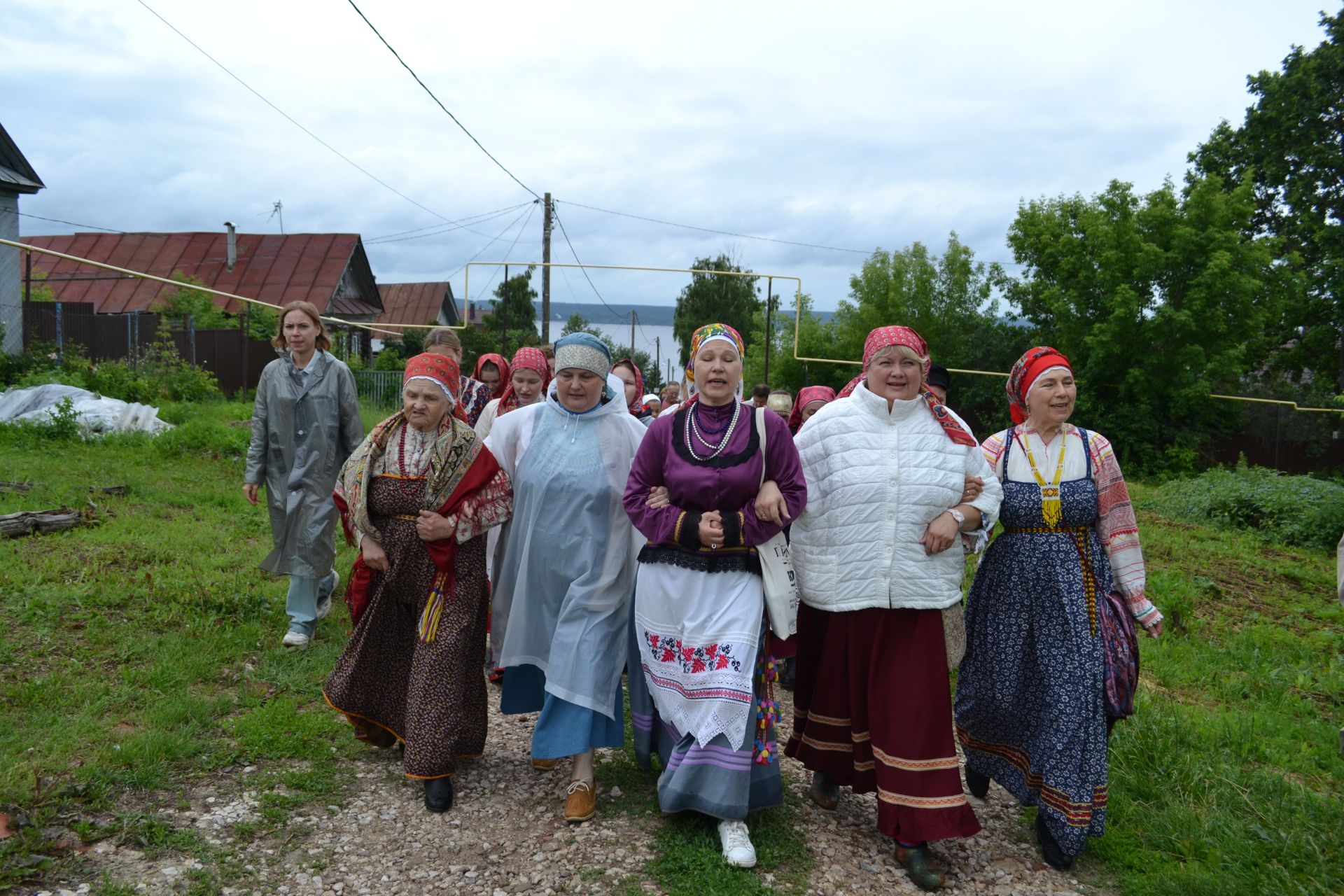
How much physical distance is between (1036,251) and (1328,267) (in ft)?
22.7

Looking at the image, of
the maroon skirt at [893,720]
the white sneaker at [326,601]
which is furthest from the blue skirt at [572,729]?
the white sneaker at [326,601]

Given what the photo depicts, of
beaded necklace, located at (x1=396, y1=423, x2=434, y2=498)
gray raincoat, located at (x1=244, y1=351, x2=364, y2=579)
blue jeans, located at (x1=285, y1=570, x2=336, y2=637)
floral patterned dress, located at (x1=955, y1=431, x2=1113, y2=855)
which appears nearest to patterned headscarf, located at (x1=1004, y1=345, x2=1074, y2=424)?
floral patterned dress, located at (x1=955, y1=431, x2=1113, y2=855)

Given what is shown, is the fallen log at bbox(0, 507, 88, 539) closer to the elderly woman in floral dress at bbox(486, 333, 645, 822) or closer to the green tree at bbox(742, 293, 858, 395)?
the elderly woman in floral dress at bbox(486, 333, 645, 822)

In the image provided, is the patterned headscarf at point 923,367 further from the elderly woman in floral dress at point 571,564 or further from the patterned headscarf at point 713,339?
the elderly woman in floral dress at point 571,564

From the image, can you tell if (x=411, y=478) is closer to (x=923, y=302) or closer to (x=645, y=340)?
(x=923, y=302)

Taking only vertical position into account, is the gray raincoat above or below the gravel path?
above

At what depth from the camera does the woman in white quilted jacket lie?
3.42m

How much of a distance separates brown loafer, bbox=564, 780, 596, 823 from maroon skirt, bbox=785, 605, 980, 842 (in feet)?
3.03

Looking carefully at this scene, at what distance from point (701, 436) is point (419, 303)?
4662 centimetres

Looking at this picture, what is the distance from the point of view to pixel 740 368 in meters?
3.70

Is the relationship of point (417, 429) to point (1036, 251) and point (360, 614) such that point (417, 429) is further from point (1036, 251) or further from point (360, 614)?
point (1036, 251)

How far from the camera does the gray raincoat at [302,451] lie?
213 inches

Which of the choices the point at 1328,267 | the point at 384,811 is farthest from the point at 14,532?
the point at 1328,267

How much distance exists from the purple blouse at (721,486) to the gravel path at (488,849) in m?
1.13
